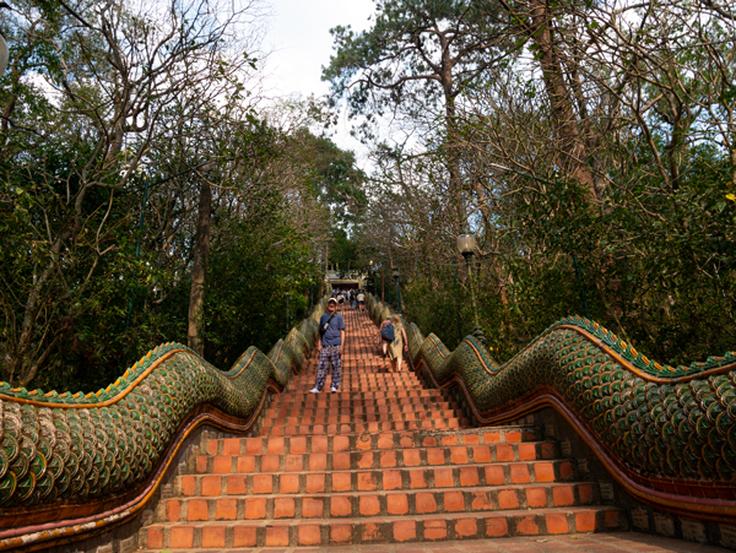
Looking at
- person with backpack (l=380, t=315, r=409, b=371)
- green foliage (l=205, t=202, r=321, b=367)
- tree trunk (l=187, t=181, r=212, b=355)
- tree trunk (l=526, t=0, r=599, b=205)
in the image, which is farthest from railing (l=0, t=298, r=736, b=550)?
person with backpack (l=380, t=315, r=409, b=371)

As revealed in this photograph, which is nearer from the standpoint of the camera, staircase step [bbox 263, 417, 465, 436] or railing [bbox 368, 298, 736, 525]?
railing [bbox 368, 298, 736, 525]

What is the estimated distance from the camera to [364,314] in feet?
109

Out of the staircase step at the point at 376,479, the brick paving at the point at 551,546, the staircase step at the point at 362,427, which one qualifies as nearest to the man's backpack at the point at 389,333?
the staircase step at the point at 362,427

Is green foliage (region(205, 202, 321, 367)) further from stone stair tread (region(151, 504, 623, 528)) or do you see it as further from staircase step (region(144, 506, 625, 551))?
staircase step (region(144, 506, 625, 551))

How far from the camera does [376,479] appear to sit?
413 cm

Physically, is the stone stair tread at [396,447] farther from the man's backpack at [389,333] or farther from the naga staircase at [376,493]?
the man's backpack at [389,333]

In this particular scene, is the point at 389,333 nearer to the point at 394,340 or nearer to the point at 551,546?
the point at 394,340

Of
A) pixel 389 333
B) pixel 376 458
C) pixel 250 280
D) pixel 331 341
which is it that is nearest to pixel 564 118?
pixel 331 341

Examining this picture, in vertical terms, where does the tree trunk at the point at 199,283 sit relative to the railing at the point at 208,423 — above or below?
above

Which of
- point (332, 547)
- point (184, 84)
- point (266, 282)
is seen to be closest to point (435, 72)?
point (266, 282)

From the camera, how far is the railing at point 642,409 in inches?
113

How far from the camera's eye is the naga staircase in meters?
3.54

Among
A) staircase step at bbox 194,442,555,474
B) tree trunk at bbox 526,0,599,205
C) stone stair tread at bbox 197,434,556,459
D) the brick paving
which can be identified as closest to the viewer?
the brick paving

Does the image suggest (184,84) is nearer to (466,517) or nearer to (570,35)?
(570,35)
